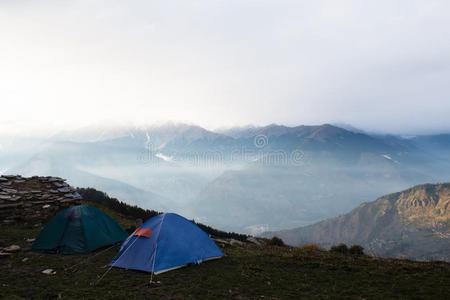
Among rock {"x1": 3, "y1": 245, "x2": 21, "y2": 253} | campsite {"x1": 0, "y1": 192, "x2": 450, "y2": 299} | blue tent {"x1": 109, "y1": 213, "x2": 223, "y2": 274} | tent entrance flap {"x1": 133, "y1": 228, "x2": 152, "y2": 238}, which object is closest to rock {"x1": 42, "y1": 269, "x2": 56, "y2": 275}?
campsite {"x1": 0, "y1": 192, "x2": 450, "y2": 299}

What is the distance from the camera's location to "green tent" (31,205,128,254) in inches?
515

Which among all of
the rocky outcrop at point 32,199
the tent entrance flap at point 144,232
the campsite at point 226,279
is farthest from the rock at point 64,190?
the tent entrance flap at point 144,232

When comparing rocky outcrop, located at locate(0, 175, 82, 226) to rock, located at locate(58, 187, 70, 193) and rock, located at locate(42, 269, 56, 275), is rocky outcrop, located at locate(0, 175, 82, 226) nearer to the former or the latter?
rock, located at locate(58, 187, 70, 193)

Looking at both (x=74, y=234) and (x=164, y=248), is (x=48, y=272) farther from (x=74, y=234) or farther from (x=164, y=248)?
(x=164, y=248)

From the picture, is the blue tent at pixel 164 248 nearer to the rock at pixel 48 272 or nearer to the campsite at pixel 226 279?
the campsite at pixel 226 279

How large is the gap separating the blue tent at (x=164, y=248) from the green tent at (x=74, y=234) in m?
3.13

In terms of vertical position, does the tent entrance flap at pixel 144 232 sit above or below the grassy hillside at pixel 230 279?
above

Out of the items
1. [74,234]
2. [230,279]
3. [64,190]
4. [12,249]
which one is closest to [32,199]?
[64,190]

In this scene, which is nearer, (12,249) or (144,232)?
(144,232)

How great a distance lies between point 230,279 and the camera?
32.6ft

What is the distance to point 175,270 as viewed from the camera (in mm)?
10703

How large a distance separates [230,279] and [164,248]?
10.6 feet

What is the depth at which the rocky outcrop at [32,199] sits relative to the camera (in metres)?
18.5

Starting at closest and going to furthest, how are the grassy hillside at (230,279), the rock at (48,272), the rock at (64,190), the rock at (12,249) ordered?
the grassy hillside at (230,279) → the rock at (48,272) → the rock at (12,249) → the rock at (64,190)
